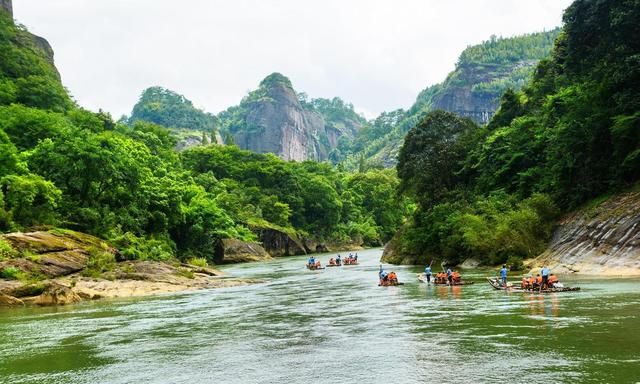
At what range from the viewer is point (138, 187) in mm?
60375

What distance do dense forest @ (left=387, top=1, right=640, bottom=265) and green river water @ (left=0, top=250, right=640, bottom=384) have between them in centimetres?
1147

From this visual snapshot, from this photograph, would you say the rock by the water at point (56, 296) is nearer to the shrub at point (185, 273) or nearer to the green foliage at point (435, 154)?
the shrub at point (185, 273)

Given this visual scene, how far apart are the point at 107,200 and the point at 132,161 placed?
4.54 metres

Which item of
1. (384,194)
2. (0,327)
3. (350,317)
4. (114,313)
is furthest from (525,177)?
(384,194)

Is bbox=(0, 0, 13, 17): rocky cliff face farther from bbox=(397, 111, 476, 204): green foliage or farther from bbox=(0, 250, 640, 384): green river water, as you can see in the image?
bbox=(0, 250, 640, 384): green river water

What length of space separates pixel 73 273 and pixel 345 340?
26734 mm

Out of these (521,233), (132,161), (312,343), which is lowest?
(312,343)

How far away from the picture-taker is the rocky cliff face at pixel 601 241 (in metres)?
34.9

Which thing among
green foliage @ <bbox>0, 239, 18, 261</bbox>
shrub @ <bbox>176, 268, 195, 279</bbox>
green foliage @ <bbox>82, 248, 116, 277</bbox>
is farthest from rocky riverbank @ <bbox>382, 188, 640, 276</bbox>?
green foliage @ <bbox>0, 239, 18, 261</bbox>

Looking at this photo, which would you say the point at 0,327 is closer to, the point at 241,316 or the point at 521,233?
the point at 241,316

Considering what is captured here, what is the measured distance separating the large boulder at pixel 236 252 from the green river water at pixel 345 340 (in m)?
50.0

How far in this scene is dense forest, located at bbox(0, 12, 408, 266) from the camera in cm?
5066

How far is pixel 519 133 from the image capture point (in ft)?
183

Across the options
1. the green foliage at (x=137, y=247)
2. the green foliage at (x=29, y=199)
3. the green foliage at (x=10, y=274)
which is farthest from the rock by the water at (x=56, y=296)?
the green foliage at (x=137, y=247)
